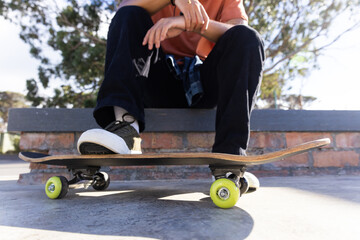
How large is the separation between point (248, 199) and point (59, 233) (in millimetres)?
638

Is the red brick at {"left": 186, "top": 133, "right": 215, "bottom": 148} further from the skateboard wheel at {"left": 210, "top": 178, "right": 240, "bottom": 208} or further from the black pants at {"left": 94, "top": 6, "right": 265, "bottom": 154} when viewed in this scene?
the skateboard wheel at {"left": 210, "top": 178, "right": 240, "bottom": 208}

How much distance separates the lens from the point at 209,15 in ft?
4.62

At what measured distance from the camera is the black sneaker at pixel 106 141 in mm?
807

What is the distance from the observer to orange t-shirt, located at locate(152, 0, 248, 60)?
4.35 feet

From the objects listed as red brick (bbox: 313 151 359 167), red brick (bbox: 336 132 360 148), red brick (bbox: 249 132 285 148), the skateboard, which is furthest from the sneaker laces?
red brick (bbox: 336 132 360 148)

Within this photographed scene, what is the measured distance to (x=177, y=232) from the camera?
1.71ft

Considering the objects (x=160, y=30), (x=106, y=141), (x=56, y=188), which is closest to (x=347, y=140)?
(x=160, y=30)

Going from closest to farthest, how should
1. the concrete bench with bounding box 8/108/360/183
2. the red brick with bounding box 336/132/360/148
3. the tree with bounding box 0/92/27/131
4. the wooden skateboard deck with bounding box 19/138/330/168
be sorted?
1. the wooden skateboard deck with bounding box 19/138/330/168
2. the concrete bench with bounding box 8/108/360/183
3. the red brick with bounding box 336/132/360/148
4. the tree with bounding box 0/92/27/131

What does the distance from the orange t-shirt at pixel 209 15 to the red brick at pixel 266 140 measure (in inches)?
26.8

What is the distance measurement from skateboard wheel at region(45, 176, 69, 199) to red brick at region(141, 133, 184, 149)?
2.47 feet

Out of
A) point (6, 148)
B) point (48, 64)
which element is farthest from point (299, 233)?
point (6, 148)

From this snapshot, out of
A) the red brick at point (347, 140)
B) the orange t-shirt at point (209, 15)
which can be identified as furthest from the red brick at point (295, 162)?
the orange t-shirt at point (209, 15)

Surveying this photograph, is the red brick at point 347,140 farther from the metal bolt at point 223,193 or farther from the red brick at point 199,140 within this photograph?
the metal bolt at point 223,193

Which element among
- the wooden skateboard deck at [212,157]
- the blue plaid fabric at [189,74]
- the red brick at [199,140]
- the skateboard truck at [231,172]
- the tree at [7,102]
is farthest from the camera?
the tree at [7,102]
